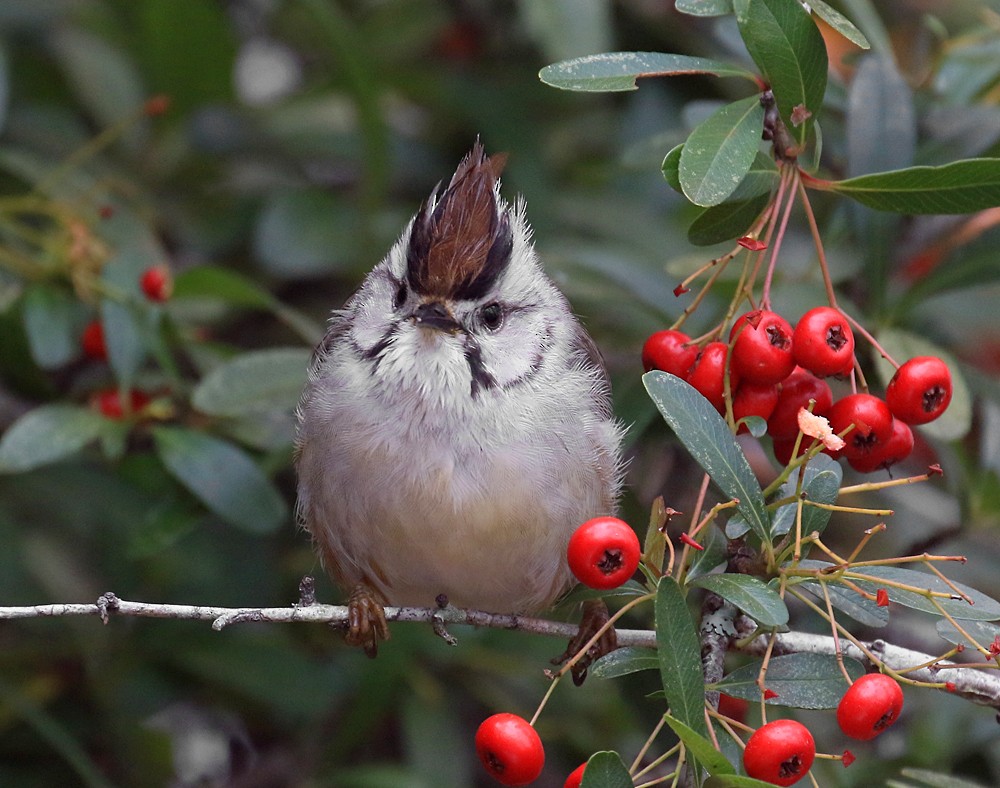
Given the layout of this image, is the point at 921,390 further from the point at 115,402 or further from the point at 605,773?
the point at 115,402

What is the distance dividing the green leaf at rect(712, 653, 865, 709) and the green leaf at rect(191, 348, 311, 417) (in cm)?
176

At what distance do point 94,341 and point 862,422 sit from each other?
251 centimetres

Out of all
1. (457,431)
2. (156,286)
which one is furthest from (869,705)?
(156,286)

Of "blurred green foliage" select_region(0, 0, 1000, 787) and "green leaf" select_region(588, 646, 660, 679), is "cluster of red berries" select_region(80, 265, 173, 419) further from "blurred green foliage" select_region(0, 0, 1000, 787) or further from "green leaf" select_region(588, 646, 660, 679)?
"green leaf" select_region(588, 646, 660, 679)

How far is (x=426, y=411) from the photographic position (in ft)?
10.7

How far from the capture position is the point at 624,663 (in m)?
2.52

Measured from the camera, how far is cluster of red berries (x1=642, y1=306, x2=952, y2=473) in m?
2.62

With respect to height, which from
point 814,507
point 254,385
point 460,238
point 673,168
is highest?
point 673,168

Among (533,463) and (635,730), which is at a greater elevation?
(533,463)

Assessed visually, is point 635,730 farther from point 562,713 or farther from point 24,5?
point 24,5

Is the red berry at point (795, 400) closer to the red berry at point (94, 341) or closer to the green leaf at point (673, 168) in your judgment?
the green leaf at point (673, 168)

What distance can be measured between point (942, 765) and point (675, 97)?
2907 millimetres

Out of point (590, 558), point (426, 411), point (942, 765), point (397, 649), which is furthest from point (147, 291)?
point (942, 765)

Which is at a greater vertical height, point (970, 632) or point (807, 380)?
point (807, 380)
